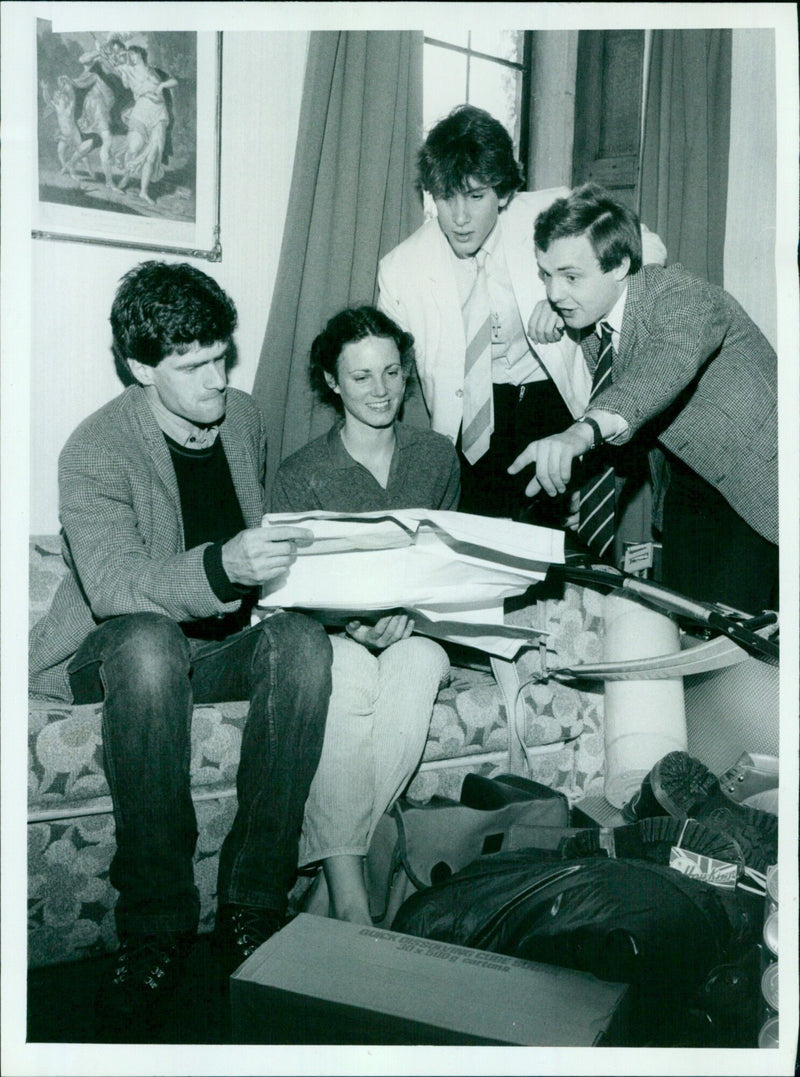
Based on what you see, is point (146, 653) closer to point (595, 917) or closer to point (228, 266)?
point (595, 917)

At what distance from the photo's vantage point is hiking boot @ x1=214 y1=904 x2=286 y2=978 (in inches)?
58.3

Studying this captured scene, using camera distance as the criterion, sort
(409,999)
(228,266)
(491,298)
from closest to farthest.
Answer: (409,999)
(491,298)
(228,266)

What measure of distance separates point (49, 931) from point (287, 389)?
1317 mm

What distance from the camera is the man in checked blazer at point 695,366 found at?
5.70 feet

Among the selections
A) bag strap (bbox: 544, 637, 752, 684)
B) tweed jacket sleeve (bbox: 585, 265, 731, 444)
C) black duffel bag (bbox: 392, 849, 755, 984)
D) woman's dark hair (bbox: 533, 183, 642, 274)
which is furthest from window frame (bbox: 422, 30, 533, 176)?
black duffel bag (bbox: 392, 849, 755, 984)

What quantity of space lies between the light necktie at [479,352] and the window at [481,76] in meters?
0.57

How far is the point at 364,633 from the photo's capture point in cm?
178

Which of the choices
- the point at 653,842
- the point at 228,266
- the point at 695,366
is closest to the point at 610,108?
the point at 228,266

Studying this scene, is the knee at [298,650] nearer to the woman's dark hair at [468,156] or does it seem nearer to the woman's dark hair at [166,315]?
the woman's dark hair at [166,315]

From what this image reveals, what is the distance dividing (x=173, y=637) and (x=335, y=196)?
129cm

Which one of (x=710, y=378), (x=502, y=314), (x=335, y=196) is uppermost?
(x=335, y=196)

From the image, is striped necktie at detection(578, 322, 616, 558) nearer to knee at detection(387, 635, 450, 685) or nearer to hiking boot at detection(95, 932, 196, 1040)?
knee at detection(387, 635, 450, 685)

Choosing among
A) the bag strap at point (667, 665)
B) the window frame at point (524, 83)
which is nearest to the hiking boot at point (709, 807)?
the bag strap at point (667, 665)

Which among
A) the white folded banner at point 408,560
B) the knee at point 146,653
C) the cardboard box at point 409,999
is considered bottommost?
the cardboard box at point 409,999
